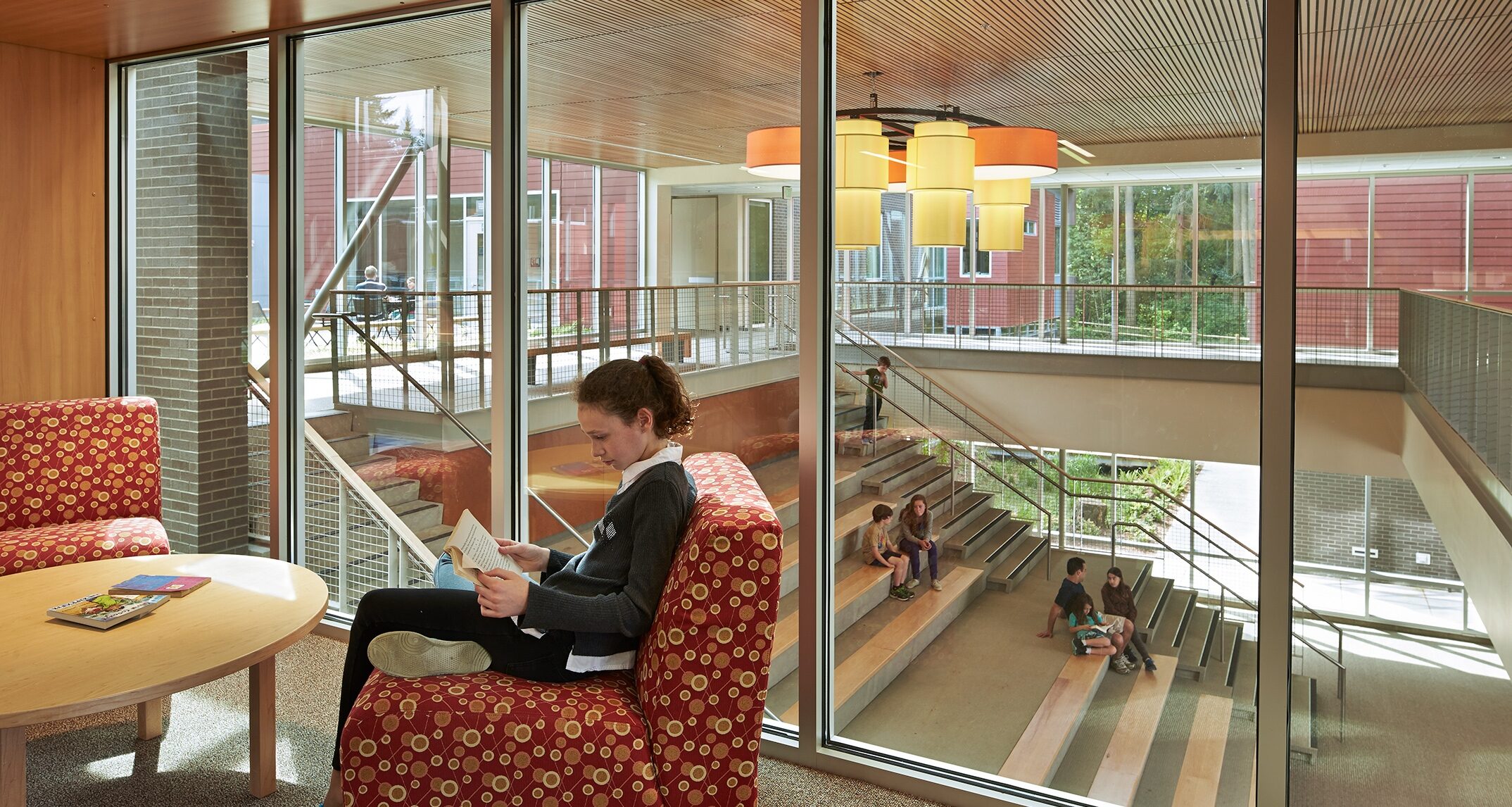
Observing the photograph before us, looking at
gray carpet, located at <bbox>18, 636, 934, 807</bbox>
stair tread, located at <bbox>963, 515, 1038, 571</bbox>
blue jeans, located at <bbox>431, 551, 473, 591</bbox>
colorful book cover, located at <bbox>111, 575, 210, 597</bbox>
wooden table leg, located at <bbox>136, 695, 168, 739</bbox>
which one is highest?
stair tread, located at <bbox>963, 515, 1038, 571</bbox>

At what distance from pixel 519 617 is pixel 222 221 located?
3.44 meters

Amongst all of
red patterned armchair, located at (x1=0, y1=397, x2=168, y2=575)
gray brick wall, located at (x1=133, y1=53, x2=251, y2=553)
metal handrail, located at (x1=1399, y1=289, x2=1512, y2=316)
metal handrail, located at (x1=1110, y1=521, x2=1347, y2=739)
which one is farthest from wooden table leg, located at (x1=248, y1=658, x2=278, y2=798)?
metal handrail, located at (x1=1399, y1=289, x2=1512, y2=316)

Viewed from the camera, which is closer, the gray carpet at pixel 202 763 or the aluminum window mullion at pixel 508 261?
the gray carpet at pixel 202 763

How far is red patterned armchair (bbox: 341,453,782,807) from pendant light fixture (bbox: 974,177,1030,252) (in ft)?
3.55

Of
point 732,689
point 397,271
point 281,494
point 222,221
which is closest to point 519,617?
point 732,689

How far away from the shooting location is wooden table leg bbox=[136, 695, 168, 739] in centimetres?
334

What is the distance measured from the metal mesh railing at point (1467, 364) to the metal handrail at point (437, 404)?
259 centimetres

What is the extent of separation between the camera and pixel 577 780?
2338mm

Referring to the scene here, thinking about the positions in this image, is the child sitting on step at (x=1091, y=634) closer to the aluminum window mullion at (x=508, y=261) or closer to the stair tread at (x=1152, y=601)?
the stair tread at (x=1152, y=601)

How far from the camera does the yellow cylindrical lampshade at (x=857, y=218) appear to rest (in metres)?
3.12

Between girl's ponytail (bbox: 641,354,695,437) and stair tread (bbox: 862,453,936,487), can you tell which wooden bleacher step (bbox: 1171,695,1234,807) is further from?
girl's ponytail (bbox: 641,354,695,437)

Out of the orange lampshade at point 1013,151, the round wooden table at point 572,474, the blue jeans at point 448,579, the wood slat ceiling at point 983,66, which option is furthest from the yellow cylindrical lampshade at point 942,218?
the blue jeans at point 448,579

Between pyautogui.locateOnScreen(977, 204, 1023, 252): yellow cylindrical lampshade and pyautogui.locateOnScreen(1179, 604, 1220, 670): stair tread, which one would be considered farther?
pyautogui.locateOnScreen(977, 204, 1023, 252): yellow cylindrical lampshade

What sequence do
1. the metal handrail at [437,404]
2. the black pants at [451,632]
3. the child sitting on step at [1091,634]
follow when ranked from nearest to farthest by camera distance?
1. the black pants at [451,632]
2. the child sitting on step at [1091,634]
3. the metal handrail at [437,404]
